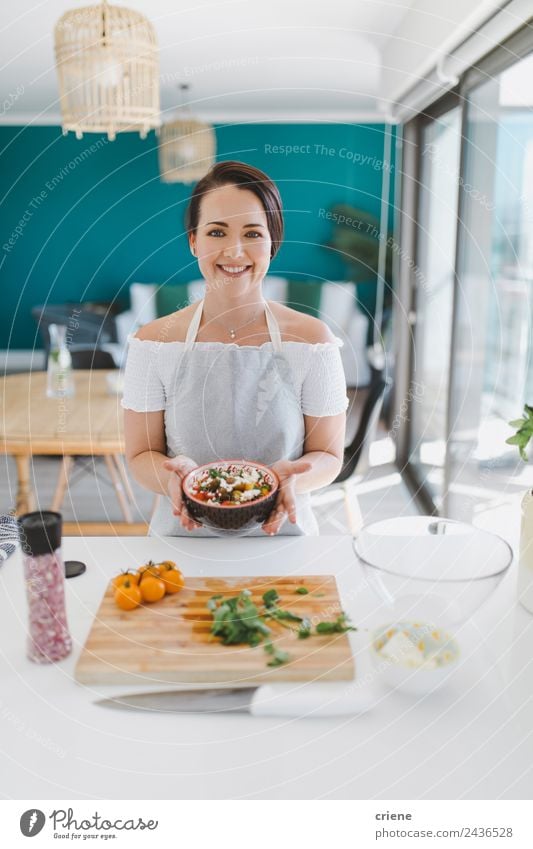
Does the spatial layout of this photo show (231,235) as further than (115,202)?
No

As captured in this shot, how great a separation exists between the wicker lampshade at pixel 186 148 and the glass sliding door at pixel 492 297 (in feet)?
4.38

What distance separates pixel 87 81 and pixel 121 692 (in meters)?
1.37

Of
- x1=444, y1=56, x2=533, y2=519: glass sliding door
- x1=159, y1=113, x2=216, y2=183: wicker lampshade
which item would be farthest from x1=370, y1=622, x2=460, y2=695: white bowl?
x1=159, y1=113, x2=216, y2=183: wicker lampshade

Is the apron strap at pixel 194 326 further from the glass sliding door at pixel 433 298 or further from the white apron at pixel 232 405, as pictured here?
the glass sliding door at pixel 433 298

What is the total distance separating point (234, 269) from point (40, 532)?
1.52 feet

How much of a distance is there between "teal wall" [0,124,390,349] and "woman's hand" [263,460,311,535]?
3043 millimetres

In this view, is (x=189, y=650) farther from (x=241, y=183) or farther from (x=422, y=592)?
(x=241, y=183)

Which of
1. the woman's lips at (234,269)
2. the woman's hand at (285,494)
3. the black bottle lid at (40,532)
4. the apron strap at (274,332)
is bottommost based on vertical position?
the woman's hand at (285,494)

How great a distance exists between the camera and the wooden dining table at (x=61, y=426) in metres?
1.83

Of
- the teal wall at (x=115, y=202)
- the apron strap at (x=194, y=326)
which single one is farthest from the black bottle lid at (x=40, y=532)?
the teal wall at (x=115, y=202)

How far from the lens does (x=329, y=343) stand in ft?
3.32

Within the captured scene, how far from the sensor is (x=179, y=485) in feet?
3.02

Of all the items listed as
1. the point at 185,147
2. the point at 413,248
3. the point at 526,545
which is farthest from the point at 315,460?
the point at 185,147

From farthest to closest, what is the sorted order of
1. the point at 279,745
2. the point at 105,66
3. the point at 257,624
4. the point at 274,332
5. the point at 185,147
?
the point at 185,147 < the point at 105,66 < the point at 274,332 < the point at 257,624 < the point at 279,745
